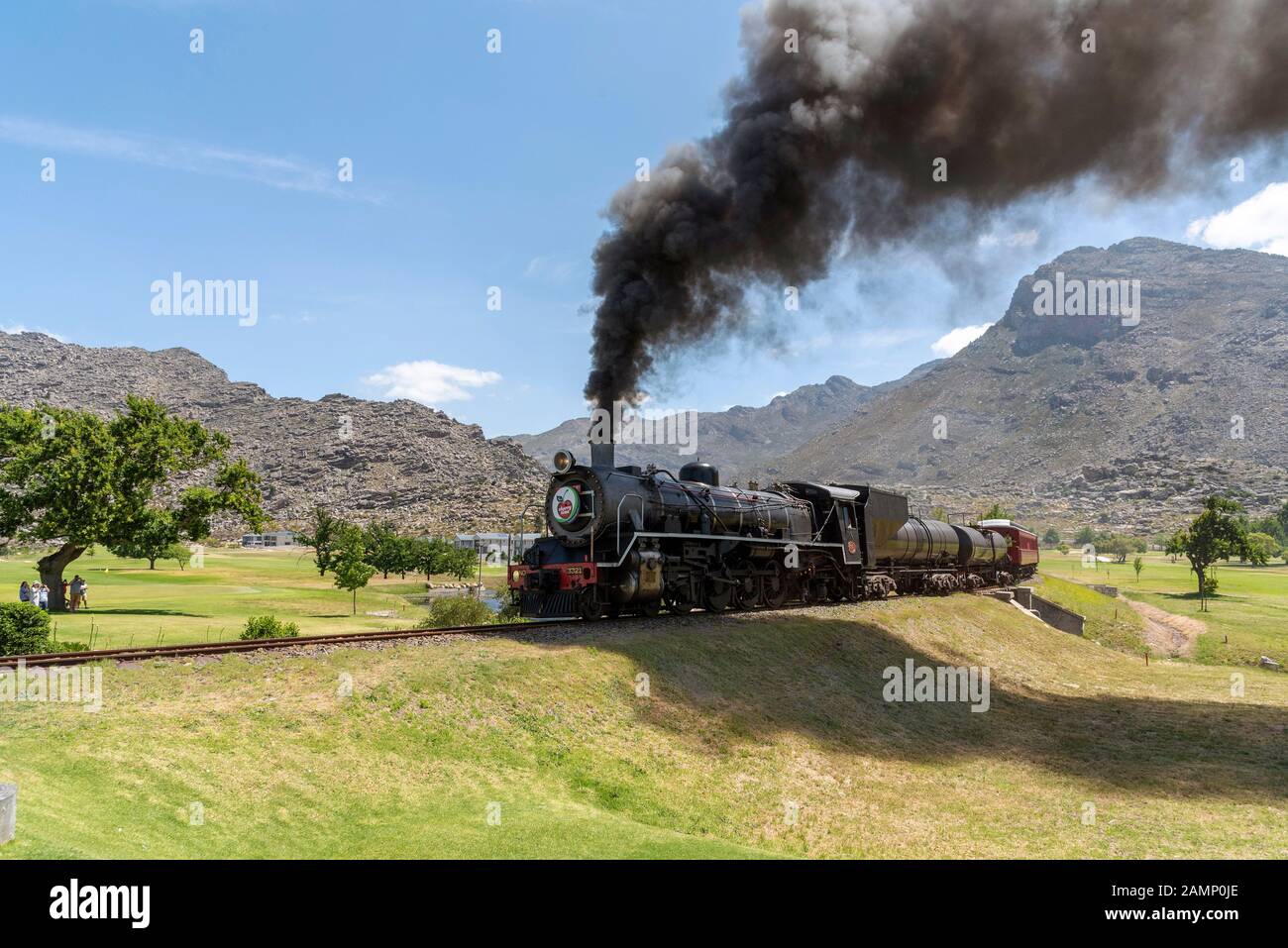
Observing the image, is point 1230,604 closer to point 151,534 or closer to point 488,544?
point 151,534

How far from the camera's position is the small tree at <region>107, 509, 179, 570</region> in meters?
33.7

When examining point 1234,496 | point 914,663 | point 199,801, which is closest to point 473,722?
point 199,801

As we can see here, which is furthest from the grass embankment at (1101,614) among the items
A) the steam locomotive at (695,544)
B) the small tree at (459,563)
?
the small tree at (459,563)

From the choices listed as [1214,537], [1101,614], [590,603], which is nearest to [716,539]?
[590,603]

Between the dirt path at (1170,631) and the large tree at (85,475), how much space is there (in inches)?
2033

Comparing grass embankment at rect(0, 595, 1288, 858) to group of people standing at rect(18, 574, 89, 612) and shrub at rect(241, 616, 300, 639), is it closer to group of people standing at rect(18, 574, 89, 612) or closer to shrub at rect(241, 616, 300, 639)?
shrub at rect(241, 616, 300, 639)

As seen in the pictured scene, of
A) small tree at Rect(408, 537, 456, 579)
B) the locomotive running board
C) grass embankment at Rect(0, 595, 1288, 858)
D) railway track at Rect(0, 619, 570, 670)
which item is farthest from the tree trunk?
small tree at Rect(408, 537, 456, 579)

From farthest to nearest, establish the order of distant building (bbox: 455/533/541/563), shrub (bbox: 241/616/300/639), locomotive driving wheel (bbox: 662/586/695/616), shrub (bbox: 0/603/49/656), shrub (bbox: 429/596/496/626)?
distant building (bbox: 455/533/541/563) < shrub (bbox: 429/596/496/626) < shrub (bbox: 241/616/300/639) < locomotive driving wheel (bbox: 662/586/695/616) < shrub (bbox: 0/603/49/656)

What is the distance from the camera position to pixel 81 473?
3203 centimetres

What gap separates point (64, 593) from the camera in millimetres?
32875

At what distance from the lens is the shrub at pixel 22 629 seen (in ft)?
55.3

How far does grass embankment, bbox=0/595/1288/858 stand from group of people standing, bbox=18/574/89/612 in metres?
22.8

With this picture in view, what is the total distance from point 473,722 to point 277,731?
3130mm
